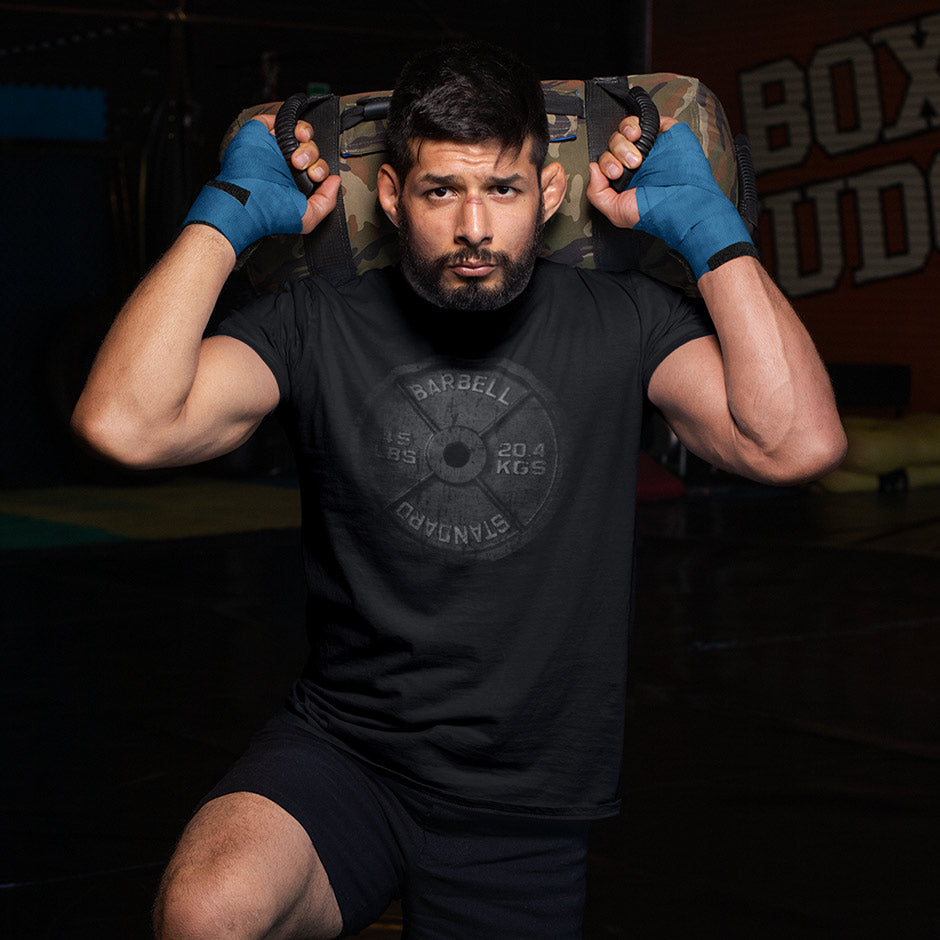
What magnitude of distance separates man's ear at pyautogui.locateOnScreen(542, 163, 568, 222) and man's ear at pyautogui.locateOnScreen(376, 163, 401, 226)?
0.20m

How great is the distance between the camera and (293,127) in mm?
1981

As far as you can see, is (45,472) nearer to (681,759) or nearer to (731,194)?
(681,759)

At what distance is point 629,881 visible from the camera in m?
2.76

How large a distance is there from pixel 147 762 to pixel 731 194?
2.11 metres

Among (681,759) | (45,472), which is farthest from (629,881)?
(45,472)

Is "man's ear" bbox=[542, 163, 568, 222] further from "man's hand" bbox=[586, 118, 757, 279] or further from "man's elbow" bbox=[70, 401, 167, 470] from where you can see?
"man's elbow" bbox=[70, 401, 167, 470]

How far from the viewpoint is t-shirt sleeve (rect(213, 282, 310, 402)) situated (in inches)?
75.0

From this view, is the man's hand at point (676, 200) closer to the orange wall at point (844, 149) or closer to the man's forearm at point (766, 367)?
the man's forearm at point (766, 367)

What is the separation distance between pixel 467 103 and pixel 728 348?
18.8 inches

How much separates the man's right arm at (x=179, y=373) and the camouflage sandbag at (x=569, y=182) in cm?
10

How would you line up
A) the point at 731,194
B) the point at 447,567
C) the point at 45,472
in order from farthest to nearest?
the point at 45,472 → the point at 731,194 → the point at 447,567

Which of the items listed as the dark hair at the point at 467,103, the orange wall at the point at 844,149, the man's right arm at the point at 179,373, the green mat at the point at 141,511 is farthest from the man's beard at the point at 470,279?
the orange wall at the point at 844,149

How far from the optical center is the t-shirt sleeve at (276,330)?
75.0 inches

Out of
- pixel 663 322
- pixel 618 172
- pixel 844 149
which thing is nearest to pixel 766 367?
pixel 663 322
